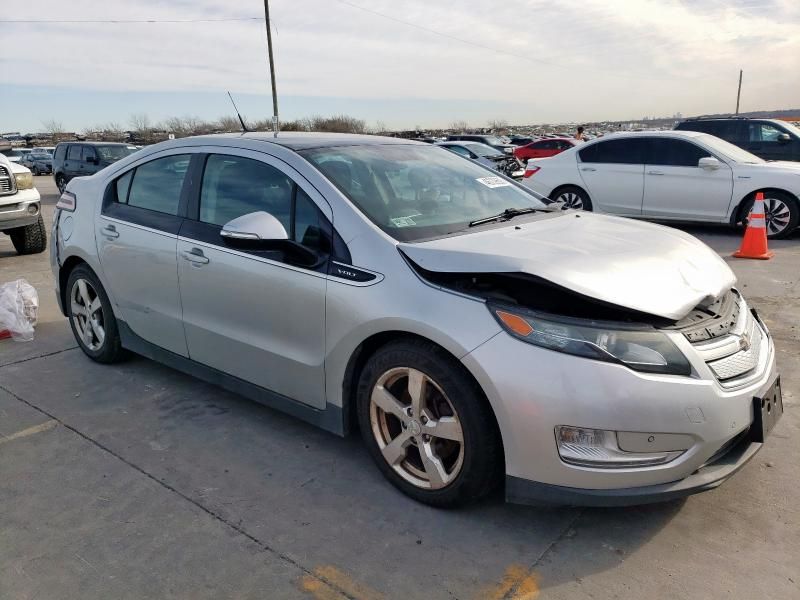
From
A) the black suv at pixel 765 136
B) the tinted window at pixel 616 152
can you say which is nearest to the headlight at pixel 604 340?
the tinted window at pixel 616 152

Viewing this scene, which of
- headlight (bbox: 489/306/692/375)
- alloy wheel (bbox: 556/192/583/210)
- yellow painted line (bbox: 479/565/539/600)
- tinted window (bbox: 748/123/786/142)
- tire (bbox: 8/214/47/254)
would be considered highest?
tinted window (bbox: 748/123/786/142)

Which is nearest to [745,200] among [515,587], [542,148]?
[515,587]

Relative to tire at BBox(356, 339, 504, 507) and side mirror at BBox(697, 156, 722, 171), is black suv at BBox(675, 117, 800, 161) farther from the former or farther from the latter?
tire at BBox(356, 339, 504, 507)

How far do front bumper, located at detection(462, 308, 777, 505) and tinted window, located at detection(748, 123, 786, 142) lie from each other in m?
11.4

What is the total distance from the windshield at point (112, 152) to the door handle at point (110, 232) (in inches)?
645

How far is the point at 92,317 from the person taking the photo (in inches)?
184

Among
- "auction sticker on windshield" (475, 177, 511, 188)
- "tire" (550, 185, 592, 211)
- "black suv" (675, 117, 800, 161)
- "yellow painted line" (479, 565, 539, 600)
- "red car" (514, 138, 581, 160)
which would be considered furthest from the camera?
"red car" (514, 138, 581, 160)

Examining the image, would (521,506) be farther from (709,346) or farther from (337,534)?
(709,346)

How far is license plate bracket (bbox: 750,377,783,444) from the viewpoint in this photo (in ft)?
8.43

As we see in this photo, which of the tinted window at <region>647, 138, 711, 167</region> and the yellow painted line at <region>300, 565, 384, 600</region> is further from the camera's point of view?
the tinted window at <region>647, 138, 711, 167</region>

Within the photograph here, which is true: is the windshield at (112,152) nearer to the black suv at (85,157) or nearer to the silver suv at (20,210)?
the black suv at (85,157)

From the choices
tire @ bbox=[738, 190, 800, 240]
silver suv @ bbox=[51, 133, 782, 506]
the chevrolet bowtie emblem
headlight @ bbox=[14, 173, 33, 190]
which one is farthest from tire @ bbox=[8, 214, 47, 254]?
tire @ bbox=[738, 190, 800, 240]

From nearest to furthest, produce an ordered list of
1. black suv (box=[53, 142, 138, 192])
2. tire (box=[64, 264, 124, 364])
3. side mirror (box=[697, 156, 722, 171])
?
1. tire (box=[64, 264, 124, 364])
2. side mirror (box=[697, 156, 722, 171])
3. black suv (box=[53, 142, 138, 192])

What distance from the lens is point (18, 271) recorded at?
27.7 ft
